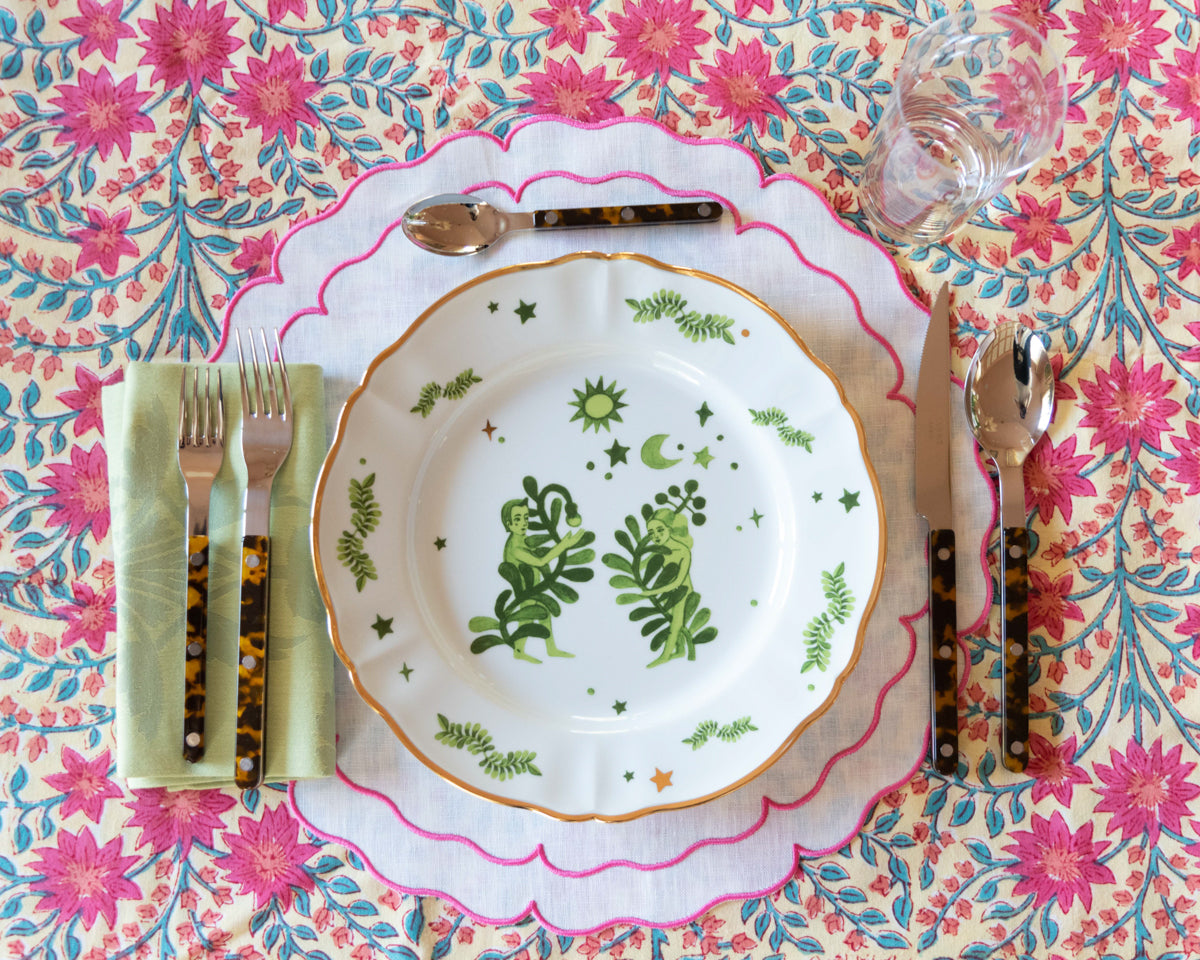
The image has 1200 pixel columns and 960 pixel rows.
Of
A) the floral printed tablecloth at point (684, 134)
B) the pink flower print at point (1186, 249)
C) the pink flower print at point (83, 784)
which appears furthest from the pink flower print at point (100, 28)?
the pink flower print at point (1186, 249)

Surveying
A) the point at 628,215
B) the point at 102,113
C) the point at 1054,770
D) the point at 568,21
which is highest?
the point at 568,21

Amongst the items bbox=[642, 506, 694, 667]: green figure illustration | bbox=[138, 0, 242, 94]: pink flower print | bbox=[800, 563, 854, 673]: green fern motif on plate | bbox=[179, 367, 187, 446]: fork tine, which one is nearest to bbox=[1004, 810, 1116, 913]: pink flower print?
bbox=[800, 563, 854, 673]: green fern motif on plate

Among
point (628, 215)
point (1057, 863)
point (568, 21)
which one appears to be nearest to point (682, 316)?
point (628, 215)

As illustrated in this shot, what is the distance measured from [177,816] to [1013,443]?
34.3 inches

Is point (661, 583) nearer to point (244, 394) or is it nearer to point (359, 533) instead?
point (359, 533)

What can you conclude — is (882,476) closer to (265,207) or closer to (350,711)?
(350,711)

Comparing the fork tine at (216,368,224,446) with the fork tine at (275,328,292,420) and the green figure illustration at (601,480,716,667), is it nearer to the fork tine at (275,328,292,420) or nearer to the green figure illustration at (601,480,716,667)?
the fork tine at (275,328,292,420)

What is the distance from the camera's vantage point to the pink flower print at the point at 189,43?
2.60 ft

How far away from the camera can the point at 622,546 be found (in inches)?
29.5

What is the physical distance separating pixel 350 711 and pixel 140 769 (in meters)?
0.19

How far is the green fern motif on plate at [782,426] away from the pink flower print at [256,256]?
0.50 metres

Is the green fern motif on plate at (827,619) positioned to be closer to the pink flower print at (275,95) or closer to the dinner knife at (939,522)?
the dinner knife at (939,522)

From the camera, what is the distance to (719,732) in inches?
28.6

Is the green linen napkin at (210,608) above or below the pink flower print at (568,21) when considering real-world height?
below
